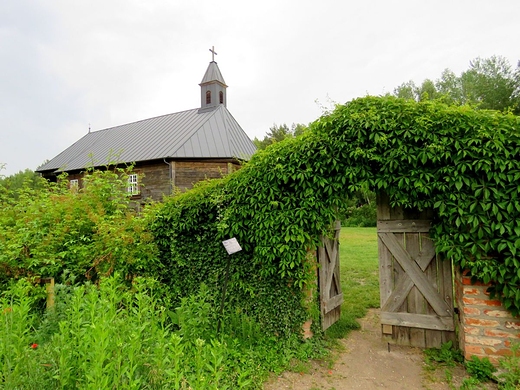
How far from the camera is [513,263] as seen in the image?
10.6ft

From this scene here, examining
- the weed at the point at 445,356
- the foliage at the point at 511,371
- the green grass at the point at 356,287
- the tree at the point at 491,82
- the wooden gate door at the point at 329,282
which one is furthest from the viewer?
the tree at the point at 491,82

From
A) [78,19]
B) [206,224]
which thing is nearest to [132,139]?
[78,19]

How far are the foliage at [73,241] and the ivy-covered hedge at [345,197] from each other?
0.52 m

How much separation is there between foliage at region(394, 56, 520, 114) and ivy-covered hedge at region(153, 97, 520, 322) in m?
19.6

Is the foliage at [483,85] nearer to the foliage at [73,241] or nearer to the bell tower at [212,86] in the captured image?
the bell tower at [212,86]

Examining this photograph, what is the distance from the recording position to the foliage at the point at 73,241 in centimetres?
467

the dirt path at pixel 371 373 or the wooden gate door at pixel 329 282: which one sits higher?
the wooden gate door at pixel 329 282

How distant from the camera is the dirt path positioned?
134 inches

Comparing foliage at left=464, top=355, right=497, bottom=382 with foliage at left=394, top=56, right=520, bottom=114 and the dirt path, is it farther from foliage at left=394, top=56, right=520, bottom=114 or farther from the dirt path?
foliage at left=394, top=56, right=520, bottom=114

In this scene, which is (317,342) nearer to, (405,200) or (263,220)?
(263,220)

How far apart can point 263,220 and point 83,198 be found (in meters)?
3.67

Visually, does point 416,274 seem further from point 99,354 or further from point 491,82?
point 491,82

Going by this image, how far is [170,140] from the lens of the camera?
19.4 m

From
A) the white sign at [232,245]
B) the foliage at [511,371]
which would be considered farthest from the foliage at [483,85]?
the white sign at [232,245]
